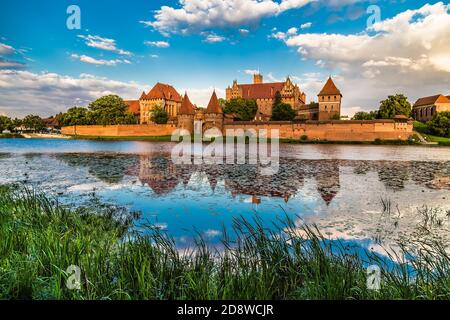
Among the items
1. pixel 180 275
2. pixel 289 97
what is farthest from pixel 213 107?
pixel 180 275

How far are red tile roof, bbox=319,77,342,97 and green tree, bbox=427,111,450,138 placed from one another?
14201mm

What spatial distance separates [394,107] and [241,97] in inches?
1371

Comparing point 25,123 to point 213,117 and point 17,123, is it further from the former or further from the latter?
point 213,117

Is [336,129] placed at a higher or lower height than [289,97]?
lower

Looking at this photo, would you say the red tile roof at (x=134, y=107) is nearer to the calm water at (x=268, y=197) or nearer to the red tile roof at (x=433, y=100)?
the red tile roof at (x=433, y=100)

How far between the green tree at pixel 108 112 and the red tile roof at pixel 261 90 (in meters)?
27.5

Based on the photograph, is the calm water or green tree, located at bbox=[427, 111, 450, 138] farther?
green tree, located at bbox=[427, 111, 450, 138]

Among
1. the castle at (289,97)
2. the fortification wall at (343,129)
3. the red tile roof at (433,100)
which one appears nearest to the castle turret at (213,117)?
the fortification wall at (343,129)

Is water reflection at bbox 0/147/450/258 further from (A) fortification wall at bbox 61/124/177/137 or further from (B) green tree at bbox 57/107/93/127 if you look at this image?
(B) green tree at bbox 57/107/93/127

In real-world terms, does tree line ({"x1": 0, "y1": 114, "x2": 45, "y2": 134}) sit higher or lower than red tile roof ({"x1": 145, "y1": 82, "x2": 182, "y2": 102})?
lower

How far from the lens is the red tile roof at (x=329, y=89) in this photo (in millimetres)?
53725

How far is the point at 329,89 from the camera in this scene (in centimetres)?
5438

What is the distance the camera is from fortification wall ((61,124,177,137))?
54.4 meters

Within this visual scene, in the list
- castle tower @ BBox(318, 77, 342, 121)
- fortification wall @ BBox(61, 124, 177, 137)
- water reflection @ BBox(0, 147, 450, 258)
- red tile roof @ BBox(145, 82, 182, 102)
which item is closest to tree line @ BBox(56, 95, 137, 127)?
fortification wall @ BBox(61, 124, 177, 137)
